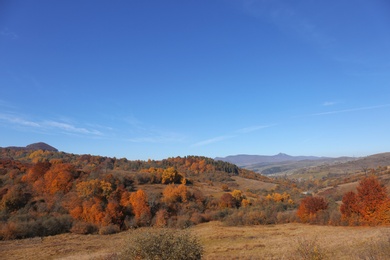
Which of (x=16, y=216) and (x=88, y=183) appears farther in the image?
(x=88, y=183)

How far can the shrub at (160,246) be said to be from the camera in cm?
1591

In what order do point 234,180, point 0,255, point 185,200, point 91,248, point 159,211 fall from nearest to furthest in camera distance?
point 0,255 → point 91,248 → point 159,211 → point 185,200 → point 234,180

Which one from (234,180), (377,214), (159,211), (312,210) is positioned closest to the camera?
(377,214)

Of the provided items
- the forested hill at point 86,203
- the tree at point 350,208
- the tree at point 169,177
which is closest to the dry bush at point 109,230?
the forested hill at point 86,203

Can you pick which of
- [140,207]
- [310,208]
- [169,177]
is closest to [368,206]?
[310,208]

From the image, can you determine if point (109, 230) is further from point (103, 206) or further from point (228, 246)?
point (228, 246)

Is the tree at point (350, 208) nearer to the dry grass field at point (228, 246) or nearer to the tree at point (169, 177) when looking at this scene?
the dry grass field at point (228, 246)

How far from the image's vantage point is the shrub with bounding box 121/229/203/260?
1591 cm

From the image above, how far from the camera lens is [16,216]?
5859 centimetres

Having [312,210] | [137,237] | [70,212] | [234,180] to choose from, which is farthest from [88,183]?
[234,180]

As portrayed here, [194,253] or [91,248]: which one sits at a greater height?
[194,253]

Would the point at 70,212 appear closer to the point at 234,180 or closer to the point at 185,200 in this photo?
the point at 185,200

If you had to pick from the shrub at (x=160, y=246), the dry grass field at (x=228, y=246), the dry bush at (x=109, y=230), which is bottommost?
the dry bush at (x=109, y=230)

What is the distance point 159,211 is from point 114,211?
11.5m
